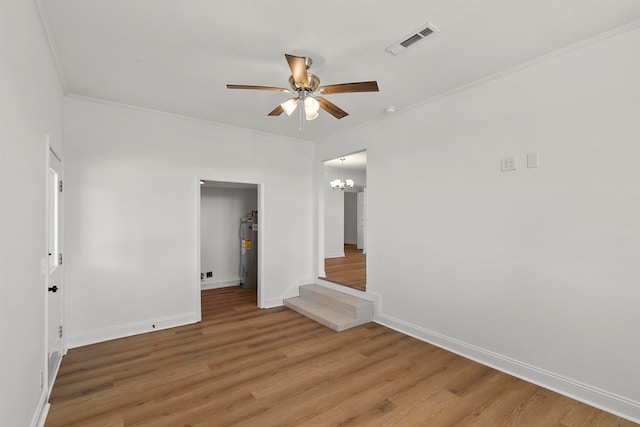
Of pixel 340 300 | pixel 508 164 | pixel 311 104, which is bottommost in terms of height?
pixel 340 300

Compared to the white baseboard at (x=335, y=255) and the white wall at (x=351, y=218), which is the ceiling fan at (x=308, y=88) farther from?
the white wall at (x=351, y=218)

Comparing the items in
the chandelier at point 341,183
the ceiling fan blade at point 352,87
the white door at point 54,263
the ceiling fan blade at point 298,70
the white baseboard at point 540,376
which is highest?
the ceiling fan blade at point 298,70

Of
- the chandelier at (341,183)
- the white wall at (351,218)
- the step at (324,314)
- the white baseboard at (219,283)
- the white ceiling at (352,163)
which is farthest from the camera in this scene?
the white wall at (351,218)

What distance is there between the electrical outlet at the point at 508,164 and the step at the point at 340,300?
2.46 metres

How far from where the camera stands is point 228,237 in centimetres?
654

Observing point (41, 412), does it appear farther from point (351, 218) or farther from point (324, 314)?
point (351, 218)

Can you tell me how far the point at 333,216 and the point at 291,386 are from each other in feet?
20.6

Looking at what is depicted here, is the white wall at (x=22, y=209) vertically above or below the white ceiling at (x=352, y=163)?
below

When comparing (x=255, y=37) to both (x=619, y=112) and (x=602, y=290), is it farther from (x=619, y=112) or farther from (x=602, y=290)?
(x=602, y=290)

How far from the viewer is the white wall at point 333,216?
8.54 meters

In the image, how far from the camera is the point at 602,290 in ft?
7.68

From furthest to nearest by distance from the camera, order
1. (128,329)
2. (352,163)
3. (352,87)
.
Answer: (352,163) → (128,329) → (352,87)

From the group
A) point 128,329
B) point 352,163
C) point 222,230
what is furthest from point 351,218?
point 128,329

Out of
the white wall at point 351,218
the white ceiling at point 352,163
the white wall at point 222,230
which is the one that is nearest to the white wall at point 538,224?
the white ceiling at point 352,163
